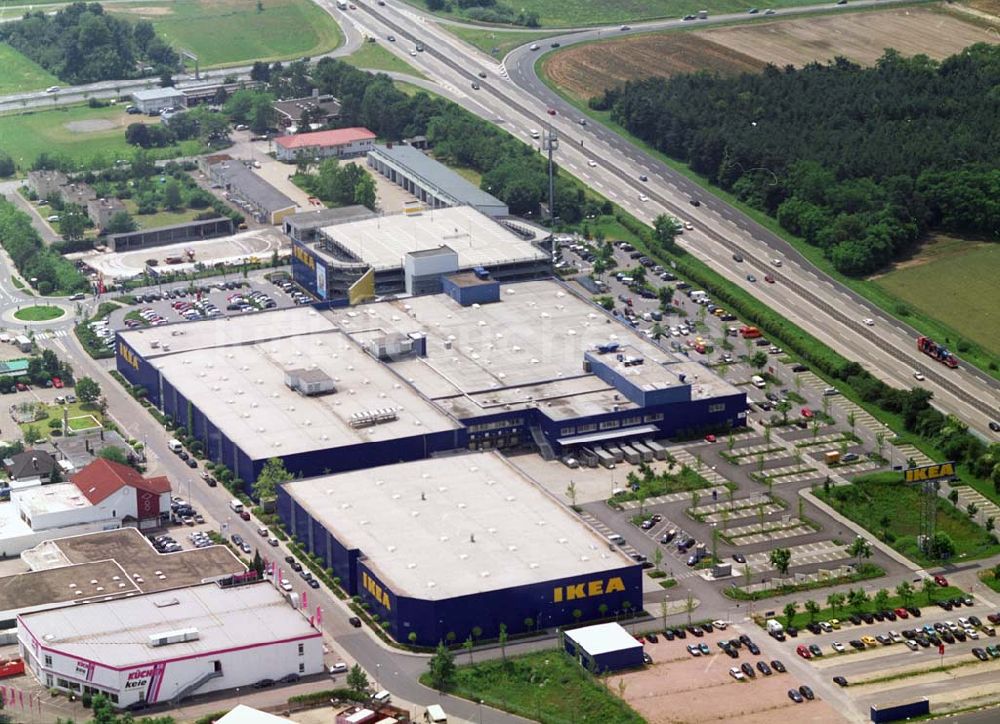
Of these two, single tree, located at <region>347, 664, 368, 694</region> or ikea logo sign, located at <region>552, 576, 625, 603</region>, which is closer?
single tree, located at <region>347, 664, 368, 694</region>

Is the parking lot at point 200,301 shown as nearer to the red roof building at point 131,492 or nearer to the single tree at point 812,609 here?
the red roof building at point 131,492

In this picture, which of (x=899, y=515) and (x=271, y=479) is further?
(x=899, y=515)

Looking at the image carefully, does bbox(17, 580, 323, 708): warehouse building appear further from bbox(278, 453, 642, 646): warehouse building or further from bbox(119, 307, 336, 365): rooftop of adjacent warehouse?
bbox(119, 307, 336, 365): rooftop of adjacent warehouse

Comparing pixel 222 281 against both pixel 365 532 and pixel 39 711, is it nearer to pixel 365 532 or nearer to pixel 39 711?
pixel 365 532

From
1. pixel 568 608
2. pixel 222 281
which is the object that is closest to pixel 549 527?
pixel 568 608

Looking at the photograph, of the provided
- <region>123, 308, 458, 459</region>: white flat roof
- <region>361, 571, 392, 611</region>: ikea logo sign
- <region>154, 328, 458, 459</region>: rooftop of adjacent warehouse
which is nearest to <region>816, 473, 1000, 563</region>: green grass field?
<region>123, 308, 458, 459</region>: white flat roof

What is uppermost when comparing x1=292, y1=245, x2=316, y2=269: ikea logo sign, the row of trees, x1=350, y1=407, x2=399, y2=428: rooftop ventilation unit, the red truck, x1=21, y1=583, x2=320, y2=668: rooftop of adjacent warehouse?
x1=21, y1=583, x2=320, y2=668: rooftop of adjacent warehouse

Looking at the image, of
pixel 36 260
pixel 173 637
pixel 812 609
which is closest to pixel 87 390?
pixel 36 260

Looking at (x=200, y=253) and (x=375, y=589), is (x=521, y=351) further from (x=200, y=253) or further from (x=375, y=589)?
(x=200, y=253)
